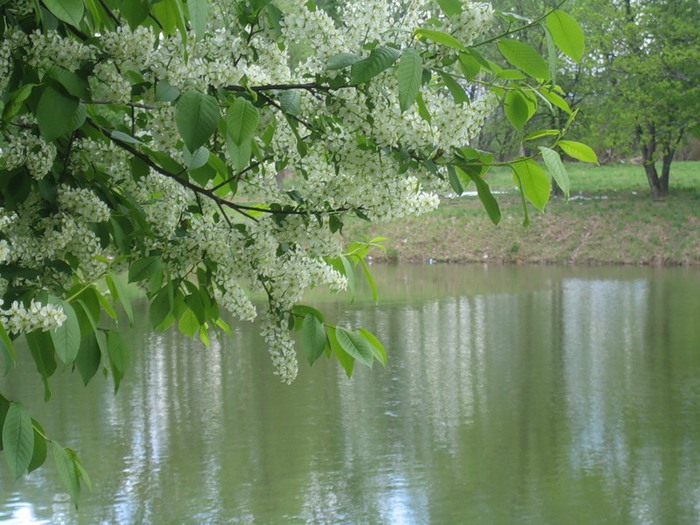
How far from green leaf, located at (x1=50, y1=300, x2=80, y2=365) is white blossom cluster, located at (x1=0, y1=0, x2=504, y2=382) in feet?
0.13

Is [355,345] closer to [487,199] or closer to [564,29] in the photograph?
[487,199]

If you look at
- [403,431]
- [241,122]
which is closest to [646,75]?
[403,431]

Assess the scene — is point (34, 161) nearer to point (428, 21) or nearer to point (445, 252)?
point (428, 21)

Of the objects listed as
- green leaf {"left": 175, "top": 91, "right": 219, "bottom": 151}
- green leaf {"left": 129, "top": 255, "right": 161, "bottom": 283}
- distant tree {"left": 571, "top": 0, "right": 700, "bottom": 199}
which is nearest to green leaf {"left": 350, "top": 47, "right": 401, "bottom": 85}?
green leaf {"left": 175, "top": 91, "right": 219, "bottom": 151}

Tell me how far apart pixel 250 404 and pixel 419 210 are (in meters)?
8.86

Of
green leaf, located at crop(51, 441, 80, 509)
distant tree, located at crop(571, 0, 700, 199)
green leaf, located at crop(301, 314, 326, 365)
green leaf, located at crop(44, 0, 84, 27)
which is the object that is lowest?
green leaf, located at crop(51, 441, 80, 509)

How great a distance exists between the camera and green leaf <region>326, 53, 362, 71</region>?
168 centimetres

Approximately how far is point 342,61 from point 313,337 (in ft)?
1.98

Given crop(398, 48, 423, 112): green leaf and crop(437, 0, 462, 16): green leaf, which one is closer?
crop(398, 48, 423, 112): green leaf

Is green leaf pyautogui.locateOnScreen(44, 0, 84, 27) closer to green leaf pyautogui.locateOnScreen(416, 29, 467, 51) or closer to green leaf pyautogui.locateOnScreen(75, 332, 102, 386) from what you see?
green leaf pyautogui.locateOnScreen(416, 29, 467, 51)

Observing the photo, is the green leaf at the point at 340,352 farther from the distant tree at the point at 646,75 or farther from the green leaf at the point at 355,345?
the distant tree at the point at 646,75

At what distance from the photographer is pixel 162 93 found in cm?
171

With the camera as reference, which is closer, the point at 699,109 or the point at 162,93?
the point at 162,93

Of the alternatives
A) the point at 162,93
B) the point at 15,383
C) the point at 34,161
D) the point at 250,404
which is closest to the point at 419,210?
the point at 162,93
